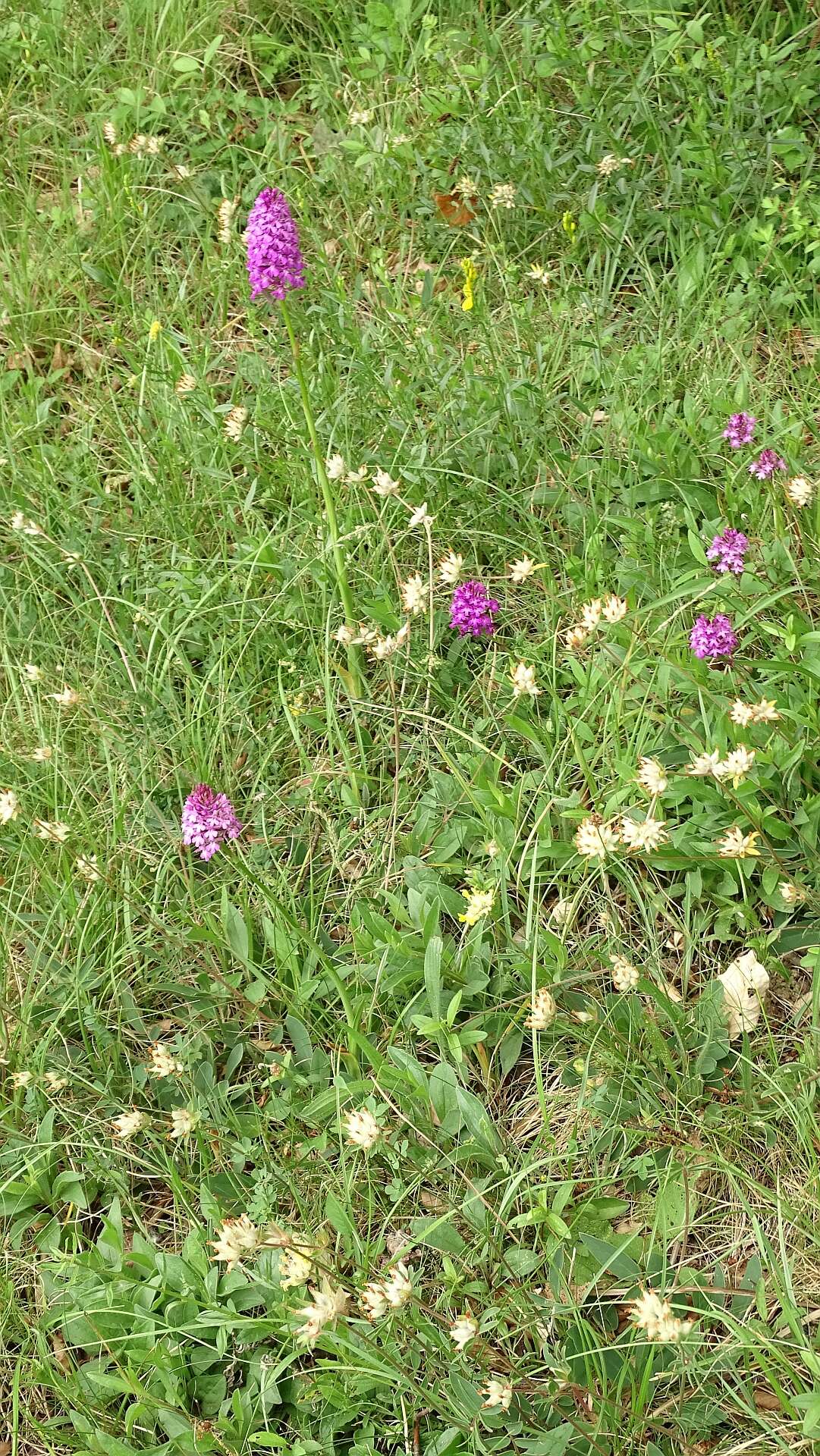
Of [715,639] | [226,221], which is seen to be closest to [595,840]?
[715,639]

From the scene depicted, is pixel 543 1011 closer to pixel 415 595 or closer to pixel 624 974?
pixel 624 974

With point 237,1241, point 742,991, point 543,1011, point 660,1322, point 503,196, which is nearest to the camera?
point 660,1322

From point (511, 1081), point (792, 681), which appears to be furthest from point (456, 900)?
point (792, 681)

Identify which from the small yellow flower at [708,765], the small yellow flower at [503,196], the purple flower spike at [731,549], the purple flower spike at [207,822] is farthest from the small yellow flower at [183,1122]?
the small yellow flower at [503,196]

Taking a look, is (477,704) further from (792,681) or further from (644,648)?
(792,681)

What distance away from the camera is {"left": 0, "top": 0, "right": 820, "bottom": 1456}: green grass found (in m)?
1.64

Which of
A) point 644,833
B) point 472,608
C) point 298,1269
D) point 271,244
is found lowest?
point 298,1269

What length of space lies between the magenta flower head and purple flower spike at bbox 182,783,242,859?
33.3 inches

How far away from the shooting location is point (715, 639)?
1.95 metres

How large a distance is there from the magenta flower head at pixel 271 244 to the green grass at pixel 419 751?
443 millimetres

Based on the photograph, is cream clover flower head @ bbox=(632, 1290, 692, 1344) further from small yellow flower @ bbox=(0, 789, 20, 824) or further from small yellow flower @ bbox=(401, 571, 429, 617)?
small yellow flower @ bbox=(0, 789, 20, 824)

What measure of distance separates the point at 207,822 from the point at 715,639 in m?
0.86

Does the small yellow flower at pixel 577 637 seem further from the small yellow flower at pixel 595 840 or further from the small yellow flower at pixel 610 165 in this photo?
the small yellow flower at pixel 610 165

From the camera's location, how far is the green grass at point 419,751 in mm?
1645
